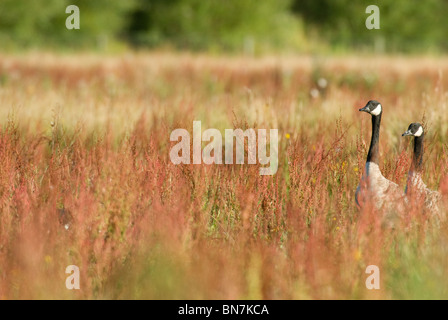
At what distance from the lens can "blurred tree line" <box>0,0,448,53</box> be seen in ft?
90.0

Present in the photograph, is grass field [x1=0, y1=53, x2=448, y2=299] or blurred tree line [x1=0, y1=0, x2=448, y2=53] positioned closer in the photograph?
grass field [x1=0, y1=53, x2=448, y2=299]

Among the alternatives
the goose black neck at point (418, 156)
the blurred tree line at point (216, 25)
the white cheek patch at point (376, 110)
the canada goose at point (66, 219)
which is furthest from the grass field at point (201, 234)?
the blurred tree line at point (216, 25)

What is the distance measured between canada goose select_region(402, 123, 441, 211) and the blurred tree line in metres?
20.7

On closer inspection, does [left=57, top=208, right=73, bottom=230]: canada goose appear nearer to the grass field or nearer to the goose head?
the grass field

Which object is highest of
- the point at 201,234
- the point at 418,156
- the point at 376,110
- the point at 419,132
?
the point at 376,110

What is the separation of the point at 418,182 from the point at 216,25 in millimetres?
28114

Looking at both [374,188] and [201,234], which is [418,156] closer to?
[374,188]

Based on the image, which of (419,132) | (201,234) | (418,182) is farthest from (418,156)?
(201,234)

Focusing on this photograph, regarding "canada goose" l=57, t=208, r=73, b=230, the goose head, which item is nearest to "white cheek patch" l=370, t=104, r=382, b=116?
the goose head

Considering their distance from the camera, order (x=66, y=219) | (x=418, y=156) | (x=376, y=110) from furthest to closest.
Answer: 1. (x=376, y=110)
2. (x=418, y=156)
3. (x=66, y=219)

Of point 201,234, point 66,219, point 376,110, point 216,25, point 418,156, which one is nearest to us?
point 201,234

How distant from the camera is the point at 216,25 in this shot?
31.2 m

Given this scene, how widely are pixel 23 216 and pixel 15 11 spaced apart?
2517cm
